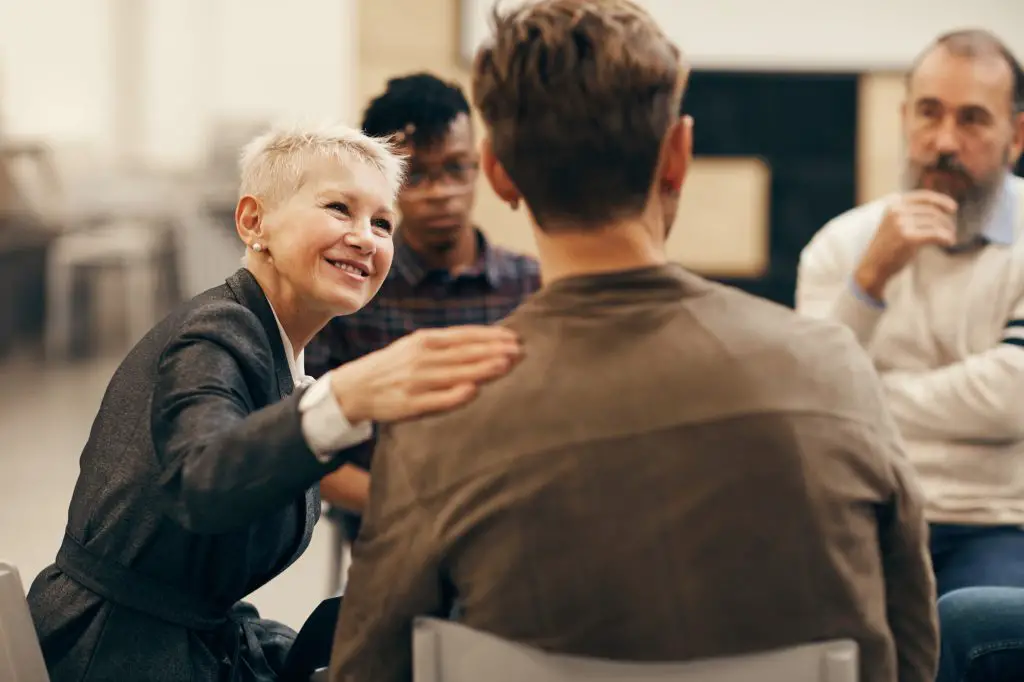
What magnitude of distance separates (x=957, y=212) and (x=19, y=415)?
12.4 feet

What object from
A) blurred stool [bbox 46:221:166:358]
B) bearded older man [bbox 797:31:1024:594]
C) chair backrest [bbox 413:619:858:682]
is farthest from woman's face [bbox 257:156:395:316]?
blurred stool [bbox 46:221:166:358]

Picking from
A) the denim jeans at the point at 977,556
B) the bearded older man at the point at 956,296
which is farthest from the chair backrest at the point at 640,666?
the bearded older man at the point at 956,296

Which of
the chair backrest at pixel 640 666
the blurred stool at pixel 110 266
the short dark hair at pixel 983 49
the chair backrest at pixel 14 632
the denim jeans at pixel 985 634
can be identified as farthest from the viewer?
the blurred stool at pixel 110 266

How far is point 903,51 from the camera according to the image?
15.6 feet

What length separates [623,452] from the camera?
1008 millimetres

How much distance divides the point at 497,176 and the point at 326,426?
29cm

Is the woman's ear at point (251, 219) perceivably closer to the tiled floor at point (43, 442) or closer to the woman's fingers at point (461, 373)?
the woman's fingers at point (461, 373)

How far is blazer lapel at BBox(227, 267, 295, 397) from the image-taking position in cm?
143

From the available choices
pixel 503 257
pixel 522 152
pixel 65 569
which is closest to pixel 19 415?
pixel 503 257

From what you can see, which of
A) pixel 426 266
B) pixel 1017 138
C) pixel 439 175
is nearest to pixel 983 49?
pixel 1017 138

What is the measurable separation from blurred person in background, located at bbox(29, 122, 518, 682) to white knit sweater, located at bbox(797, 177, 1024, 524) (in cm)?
121

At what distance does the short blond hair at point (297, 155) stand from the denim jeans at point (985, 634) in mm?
977

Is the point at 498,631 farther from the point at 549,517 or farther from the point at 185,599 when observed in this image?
the point at 185,599

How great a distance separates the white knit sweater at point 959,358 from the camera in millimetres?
2268
